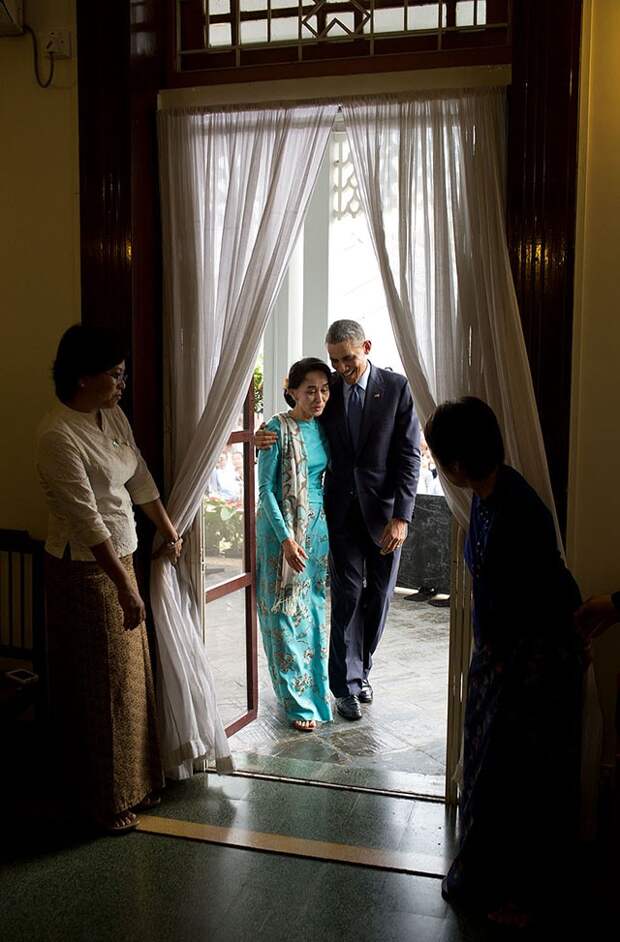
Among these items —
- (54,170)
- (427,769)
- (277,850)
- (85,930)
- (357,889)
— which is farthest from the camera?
(427,769)

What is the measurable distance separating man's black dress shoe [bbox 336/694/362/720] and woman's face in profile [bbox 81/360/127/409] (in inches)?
72.8

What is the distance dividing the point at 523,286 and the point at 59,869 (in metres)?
2.19

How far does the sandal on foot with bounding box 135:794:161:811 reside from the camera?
10.6ft

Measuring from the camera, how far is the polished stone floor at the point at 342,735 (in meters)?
3.55

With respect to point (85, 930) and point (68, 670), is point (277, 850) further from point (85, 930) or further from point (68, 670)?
point (68, 670)

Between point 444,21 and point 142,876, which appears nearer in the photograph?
point 142,876

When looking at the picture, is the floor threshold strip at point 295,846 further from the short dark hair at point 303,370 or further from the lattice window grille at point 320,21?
the lattice window grille at point 320,21

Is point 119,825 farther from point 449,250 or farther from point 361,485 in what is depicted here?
point 449,250

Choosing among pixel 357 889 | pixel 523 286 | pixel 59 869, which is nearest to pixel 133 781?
pixel 59 869

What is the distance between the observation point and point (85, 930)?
2.57 meters

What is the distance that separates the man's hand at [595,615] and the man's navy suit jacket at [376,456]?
151 cm

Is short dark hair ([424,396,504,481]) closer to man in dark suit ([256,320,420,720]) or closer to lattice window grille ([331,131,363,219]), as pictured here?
man in dark suit ([256,320,420,720])

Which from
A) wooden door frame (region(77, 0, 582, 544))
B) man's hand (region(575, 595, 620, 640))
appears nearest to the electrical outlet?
wooden door frame (region(77, 0, 582, 544))

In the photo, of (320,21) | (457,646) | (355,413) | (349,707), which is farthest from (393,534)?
(320,21)
